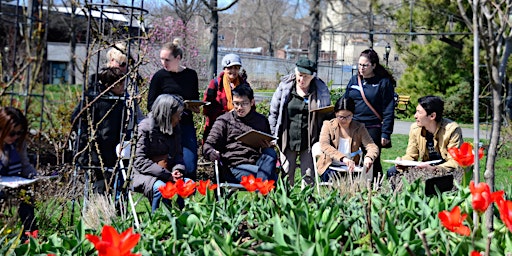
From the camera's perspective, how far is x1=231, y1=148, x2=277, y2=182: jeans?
6.42 m

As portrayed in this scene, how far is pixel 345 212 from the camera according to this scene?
12.9ft

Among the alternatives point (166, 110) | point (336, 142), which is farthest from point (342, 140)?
point (166, 110)

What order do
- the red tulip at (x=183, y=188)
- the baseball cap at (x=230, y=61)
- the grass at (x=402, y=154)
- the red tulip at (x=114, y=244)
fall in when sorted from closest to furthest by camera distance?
1. the red tulip at (x=114, y=244)
2. the red tulip at (x=183, y=188)
3. the baseball cap at (x=230, y=61)
4. the grass at (x=402, y=154)

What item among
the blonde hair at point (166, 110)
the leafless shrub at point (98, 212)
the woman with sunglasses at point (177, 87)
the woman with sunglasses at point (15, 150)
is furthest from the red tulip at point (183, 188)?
the woman with sunglasses at point (177, 87)

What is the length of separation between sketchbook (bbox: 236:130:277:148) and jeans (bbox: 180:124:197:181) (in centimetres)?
52

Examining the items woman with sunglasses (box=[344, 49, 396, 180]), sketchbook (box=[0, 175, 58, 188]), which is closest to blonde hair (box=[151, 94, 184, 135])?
sketchbook (box=[0, 175, 58, 188])

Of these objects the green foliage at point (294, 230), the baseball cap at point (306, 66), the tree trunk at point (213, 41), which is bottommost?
the green foliage at point (294, 230)

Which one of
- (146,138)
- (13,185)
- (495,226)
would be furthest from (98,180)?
(495,226)

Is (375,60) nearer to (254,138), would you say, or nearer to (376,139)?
(376,139)

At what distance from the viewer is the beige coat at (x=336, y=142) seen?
665cm

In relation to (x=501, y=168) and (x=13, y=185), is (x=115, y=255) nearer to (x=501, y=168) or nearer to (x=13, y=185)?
(x=13, y=185)

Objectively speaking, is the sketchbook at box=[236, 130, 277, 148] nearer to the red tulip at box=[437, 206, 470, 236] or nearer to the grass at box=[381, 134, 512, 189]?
the red tulip at box=[437, 206, 470, 236]

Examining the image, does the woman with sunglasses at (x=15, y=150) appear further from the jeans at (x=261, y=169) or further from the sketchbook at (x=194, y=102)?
the jeans at (x=261, y=169)

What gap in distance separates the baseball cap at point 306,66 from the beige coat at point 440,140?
1136mm
